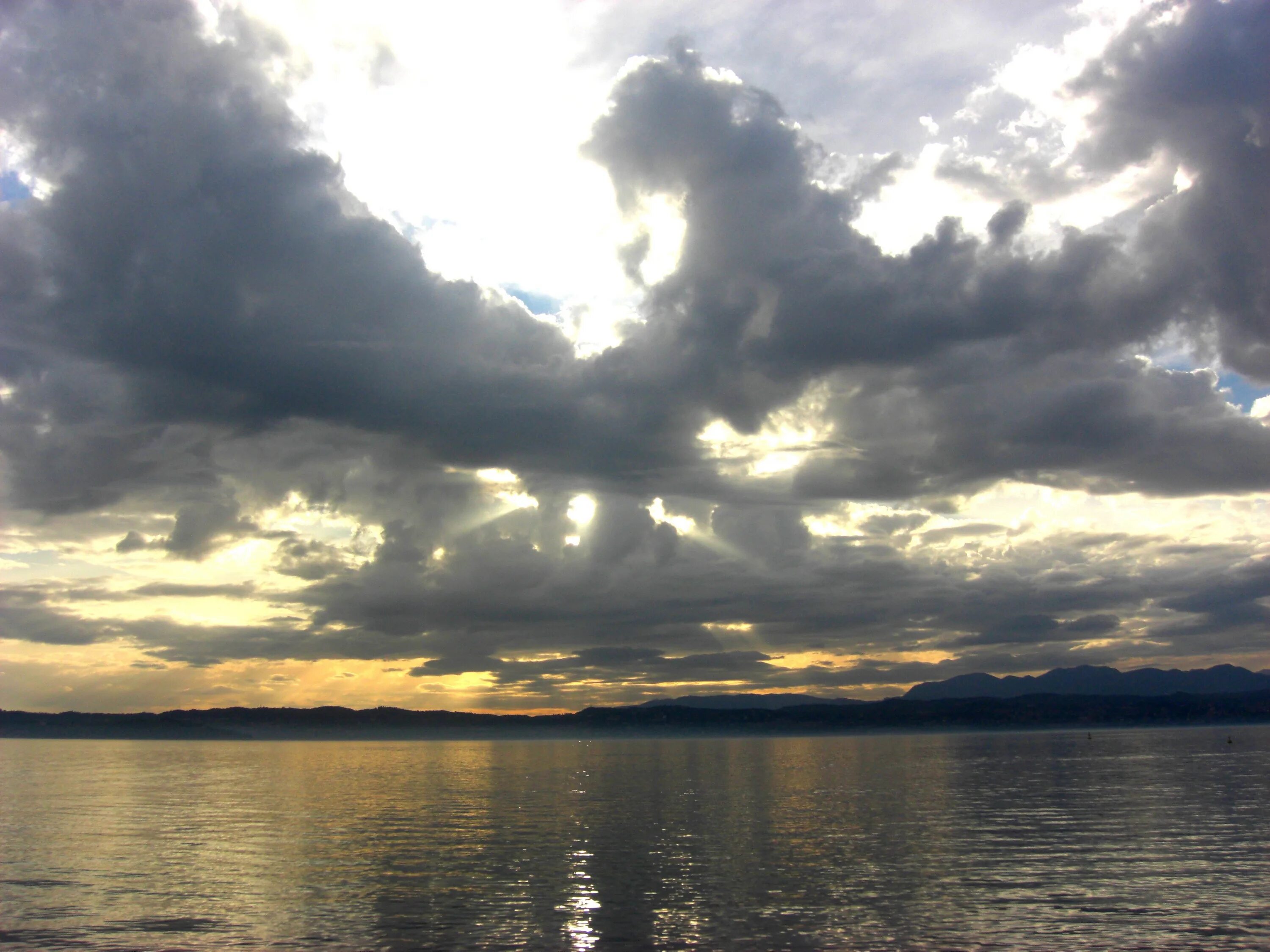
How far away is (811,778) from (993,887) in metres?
102

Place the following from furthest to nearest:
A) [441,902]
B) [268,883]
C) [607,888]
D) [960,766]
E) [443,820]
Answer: [960,766] → [443,820] → [268,883] → [607,888] → [441,902]

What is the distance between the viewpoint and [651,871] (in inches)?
2338

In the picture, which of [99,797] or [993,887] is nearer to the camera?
[993,887]

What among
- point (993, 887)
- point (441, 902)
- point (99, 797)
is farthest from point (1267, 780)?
point (99, 797)

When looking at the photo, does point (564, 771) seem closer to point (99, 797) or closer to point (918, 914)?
point (99, 797)

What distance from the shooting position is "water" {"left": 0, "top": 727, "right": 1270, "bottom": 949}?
4378 centimetres

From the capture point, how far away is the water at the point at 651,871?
144 feet

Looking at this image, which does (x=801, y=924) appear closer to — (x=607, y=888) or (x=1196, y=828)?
(x=607, y=888)

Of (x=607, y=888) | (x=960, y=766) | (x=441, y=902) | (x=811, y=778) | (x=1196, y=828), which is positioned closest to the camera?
(x=441, y=902)

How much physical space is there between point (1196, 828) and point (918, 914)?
43.1 metres

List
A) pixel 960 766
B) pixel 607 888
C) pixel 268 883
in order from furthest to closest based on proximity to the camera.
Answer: pixel 960 766 → pixel 268 883 → pixel 607 888

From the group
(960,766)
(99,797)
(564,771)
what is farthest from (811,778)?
(99,797)

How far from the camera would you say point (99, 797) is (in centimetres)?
12088

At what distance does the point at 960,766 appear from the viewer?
178 meters
